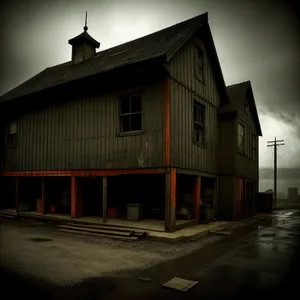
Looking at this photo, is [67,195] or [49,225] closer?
[49,225]

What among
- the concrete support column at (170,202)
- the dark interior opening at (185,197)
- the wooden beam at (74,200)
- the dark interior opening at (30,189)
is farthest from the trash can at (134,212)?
the dark interior opening at (30,189)

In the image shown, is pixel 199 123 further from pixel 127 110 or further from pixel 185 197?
pixel 185 197

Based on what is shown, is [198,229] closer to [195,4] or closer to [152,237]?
[152,237]

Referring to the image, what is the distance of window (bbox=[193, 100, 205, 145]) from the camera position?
563 inches

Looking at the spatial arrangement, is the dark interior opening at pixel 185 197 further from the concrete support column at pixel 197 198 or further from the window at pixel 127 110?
the window at pixel 127 110

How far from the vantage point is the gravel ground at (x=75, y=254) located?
6.63m

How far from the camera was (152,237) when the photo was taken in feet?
35.1

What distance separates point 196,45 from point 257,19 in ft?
32.2

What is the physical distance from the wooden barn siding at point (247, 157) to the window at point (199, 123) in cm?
353

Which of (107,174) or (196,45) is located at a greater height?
(196,45)

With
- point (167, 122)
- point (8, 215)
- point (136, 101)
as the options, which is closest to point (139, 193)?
point (136, 101)

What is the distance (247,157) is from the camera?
770 inches

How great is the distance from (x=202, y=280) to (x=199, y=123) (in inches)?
368

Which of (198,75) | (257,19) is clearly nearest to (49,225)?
(198,75)
